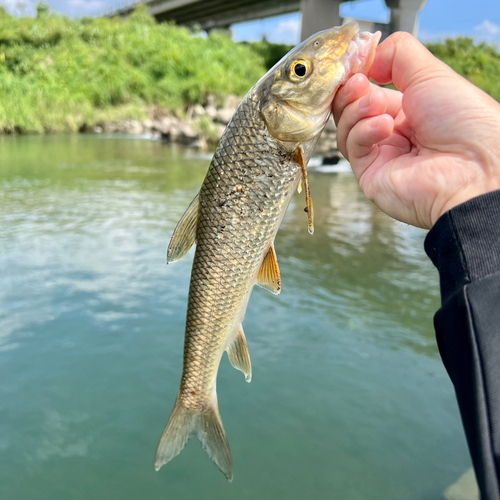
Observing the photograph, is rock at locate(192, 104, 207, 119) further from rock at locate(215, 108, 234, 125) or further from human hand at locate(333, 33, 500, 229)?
human hand at locate(333, 33, 500, 229)

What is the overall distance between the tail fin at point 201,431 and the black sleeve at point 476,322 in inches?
51.2

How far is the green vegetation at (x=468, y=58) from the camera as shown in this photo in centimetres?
2852

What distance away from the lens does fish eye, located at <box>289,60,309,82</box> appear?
1857 mm

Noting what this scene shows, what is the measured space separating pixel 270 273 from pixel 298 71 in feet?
2.89

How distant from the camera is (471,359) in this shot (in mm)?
1391

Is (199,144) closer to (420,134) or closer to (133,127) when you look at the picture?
(133,127)

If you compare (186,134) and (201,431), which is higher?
(186,134)

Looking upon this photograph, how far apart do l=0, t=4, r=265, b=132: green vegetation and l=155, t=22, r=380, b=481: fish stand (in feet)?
77.3

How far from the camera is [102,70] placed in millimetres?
30359

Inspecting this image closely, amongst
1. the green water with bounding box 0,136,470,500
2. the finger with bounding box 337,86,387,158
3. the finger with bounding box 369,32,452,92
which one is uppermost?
the finger with bounding box 369,32,452,92

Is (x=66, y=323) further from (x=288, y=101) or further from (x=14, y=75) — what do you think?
(x=14, y=75)

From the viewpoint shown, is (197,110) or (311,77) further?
(197,110)

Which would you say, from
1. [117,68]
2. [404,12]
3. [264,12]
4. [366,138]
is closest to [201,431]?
[366,138]

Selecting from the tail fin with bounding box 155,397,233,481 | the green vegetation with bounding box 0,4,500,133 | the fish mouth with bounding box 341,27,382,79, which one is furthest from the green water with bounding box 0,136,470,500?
the green vegetation with bounding box 0,4,500,133
